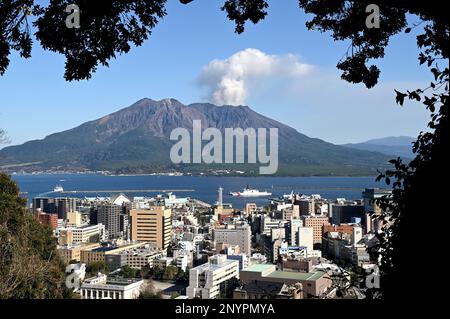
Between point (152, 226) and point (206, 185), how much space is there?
34682 mm

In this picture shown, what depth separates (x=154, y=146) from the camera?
65.6 metres

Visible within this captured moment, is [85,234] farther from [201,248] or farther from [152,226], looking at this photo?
[201,248]

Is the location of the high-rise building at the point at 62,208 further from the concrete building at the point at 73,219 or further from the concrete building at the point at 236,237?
the concrete building at the point at 236,237

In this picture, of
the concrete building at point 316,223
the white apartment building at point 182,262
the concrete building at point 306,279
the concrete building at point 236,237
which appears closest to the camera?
the concrete building at point 306,279

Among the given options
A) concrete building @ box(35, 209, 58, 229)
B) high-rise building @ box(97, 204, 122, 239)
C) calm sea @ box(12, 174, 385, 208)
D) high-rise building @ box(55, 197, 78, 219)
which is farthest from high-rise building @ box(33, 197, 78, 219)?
concrete building @ box(35, 209, 58, 229)

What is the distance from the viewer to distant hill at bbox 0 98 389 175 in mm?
54688

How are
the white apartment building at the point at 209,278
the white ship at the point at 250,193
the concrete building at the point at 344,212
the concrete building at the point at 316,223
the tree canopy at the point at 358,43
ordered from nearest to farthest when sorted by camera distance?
the tree canopy at the point at 358,43, the white apartment building at the point at 209,278, the concrete building at the point at 316,223, the concrete building at the point at 344,212, the white ship at the point at 250,193

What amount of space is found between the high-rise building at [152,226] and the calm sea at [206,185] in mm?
11082

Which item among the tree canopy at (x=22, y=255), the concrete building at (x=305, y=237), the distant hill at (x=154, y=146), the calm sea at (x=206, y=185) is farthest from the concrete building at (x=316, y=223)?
the distant hill at (x=154, y=146)

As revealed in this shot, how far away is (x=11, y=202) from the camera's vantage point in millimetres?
4352

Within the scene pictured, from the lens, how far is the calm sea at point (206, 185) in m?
40.5
